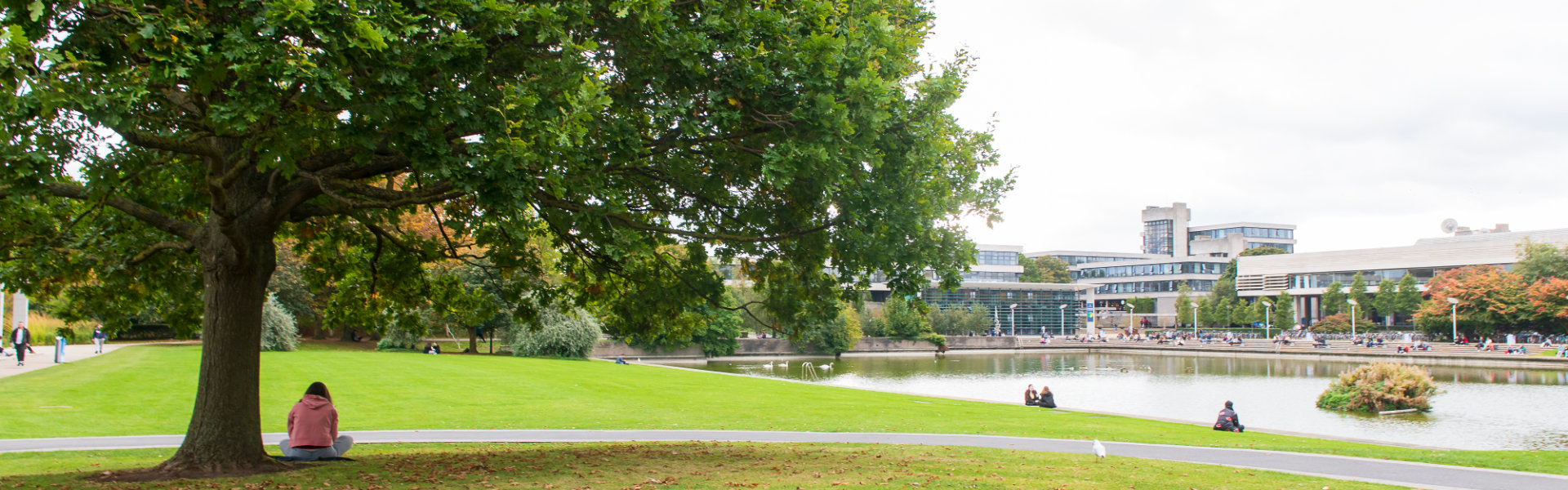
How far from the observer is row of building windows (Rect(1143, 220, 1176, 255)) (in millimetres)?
186125

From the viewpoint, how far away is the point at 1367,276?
324ft

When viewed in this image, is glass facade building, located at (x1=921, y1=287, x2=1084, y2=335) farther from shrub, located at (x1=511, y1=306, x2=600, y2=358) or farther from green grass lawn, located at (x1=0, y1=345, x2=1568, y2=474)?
green grass lawn, located at (x1=0, y1=345, x2=1568, y2=474)

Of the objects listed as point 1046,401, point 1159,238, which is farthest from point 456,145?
point 1159,238

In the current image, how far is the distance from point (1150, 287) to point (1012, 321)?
37.7 metres

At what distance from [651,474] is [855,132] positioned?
178 inches

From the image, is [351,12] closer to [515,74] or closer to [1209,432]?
[515,74]

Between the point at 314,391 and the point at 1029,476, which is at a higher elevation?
the point at 314,391

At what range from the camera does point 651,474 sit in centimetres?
1050

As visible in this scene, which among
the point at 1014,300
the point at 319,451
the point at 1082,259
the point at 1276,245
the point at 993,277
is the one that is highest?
the point at 1276,245

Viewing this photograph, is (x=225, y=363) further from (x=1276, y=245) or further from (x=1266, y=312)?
(x=1276, y=245)

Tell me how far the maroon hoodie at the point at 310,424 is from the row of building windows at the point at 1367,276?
99.7 meters

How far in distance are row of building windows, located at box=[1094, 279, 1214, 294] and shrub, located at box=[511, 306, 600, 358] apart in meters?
106

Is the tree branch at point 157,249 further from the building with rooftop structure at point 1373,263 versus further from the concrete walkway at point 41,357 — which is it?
the building with rooftop structure at point 1373,263

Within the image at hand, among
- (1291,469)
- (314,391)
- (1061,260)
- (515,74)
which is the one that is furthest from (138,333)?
(1061,260)
